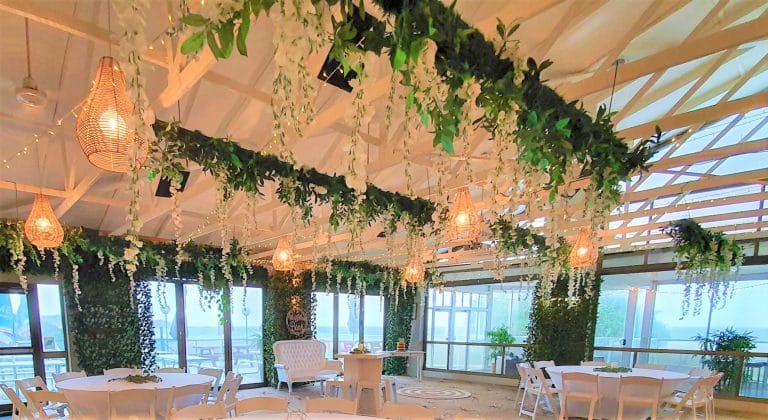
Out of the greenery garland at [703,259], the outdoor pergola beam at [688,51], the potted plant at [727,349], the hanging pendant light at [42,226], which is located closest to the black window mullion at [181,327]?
the hanging pendant light at [42,226]

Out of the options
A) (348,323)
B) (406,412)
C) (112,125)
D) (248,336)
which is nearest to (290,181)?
(112,125)

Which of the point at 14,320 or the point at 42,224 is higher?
the point at 42,224

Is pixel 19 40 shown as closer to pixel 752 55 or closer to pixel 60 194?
pixel 60 194

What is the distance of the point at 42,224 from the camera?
429cm

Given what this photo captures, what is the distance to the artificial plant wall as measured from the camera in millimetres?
8008

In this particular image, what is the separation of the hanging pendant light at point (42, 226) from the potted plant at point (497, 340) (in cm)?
883

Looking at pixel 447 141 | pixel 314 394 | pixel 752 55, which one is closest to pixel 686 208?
pixel 752 55

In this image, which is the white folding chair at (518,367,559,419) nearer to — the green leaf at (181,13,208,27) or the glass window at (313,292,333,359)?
the glass window at (313,292,333,359)

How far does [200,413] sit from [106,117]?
2.43 m

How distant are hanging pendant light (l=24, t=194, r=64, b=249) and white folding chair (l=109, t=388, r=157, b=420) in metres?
1.79

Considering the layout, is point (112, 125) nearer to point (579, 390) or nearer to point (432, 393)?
point (579, 390)

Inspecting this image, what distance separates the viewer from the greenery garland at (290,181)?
124 inches

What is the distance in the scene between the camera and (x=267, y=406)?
11.6 ft

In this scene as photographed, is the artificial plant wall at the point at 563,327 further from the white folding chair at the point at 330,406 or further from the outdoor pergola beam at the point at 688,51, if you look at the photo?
the outdoor pergola beam at the point at 688,51
